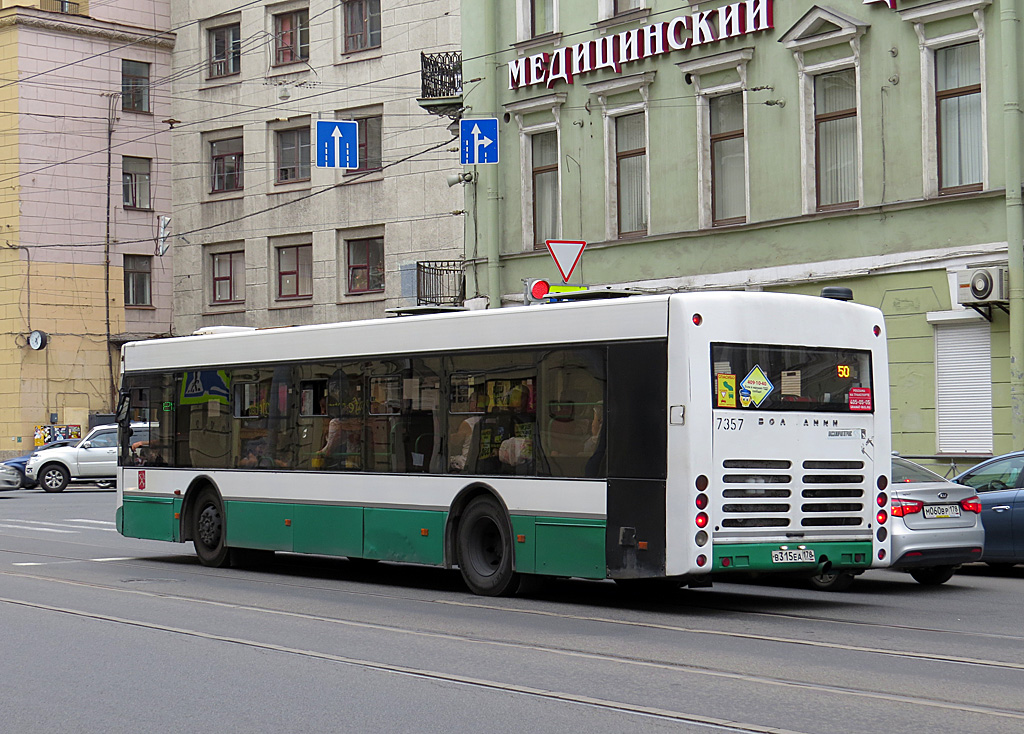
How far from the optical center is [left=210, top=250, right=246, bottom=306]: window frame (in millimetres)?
44469

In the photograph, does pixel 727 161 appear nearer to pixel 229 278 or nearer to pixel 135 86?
pixel 229 278

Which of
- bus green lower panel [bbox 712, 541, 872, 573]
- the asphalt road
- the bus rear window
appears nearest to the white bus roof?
the bus rear window

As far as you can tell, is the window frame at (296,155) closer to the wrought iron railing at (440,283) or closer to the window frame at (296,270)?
the window frame at (296,270)

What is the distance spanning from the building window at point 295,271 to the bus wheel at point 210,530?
2456 centimetres

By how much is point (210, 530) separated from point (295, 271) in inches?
1005

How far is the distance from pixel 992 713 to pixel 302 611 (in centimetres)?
665

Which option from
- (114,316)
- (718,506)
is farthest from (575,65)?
(114,316)

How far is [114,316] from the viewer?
4781 cm

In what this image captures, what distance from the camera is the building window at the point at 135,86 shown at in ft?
156

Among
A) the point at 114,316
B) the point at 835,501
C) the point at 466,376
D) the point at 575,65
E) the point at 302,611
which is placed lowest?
the point at 302,611

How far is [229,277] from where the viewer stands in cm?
4506

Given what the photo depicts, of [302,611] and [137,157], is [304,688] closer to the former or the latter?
[302,611]

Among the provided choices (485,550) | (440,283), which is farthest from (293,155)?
(485,550)

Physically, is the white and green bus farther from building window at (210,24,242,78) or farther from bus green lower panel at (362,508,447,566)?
building window at (210,24,242,78)
